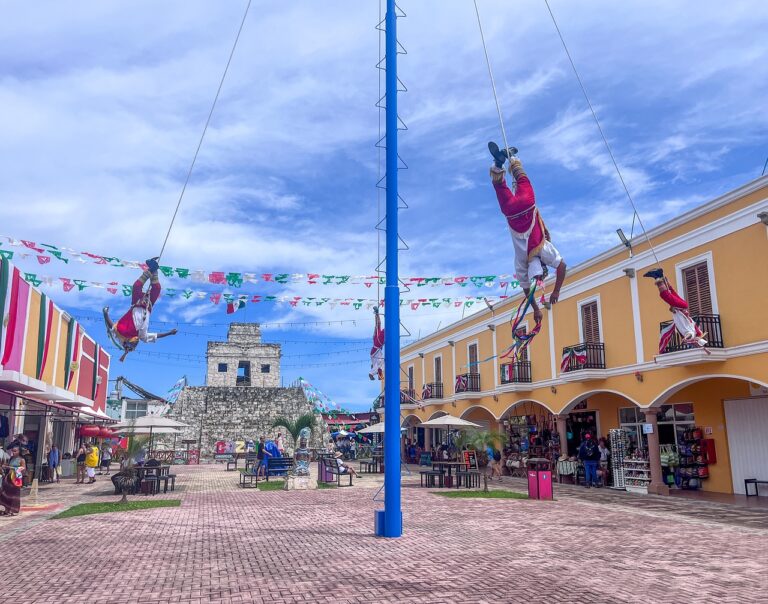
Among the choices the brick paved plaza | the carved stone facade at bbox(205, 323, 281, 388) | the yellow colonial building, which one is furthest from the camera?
the carved stone facade at bbox(205, 323, 281, 388)

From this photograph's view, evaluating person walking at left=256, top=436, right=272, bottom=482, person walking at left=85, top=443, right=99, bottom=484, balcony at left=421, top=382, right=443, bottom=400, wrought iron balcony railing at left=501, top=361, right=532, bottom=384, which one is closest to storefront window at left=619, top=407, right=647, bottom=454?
wrought iron balcony railing at left=501, top=361, right=532, bottom=384

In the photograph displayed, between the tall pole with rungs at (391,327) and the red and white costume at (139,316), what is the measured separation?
405 cm

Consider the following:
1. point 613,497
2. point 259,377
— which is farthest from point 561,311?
point 259,377

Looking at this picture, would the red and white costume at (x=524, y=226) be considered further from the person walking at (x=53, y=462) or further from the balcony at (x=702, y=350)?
the person walking at (x=53, y=462)

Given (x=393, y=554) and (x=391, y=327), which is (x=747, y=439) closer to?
(x=391, y=327)

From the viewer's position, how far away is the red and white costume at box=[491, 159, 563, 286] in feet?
28.8

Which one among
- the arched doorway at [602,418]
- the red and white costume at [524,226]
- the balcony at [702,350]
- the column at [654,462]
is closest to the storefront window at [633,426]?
the arched doorway at [602,418]

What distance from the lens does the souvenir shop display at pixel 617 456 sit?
59.0 ft

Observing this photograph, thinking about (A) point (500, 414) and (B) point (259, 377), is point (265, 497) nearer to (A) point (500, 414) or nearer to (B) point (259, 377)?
(A) point (500, 414)

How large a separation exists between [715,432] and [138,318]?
1488 cm

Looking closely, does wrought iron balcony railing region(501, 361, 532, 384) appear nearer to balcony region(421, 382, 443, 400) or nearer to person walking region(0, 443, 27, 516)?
balcony region(421, 382, 443, 400)

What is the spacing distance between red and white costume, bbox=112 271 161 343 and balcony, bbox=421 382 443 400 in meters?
22.0

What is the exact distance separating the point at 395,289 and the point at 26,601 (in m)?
6.24

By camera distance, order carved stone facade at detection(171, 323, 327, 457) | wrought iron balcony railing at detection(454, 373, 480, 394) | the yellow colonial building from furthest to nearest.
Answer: carved stone facade at detection(171, 323, 327, 457) → wrought iron balcony railing at detection(454, 373, 480, 394) → the yellow colonial building
